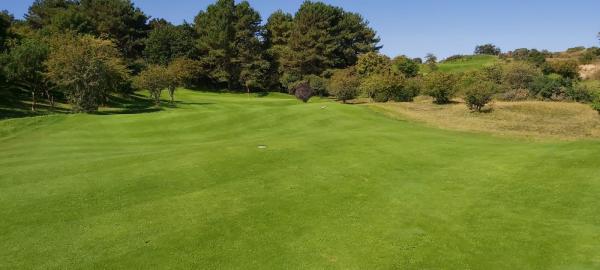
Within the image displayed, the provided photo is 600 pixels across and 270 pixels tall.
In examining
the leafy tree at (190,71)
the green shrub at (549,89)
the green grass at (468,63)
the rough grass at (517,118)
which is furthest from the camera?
the green grass at (468,63)

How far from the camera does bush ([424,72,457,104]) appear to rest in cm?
4959

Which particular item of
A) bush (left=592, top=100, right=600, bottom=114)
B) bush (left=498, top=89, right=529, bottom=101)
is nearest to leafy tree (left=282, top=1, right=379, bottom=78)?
bush (left=498, top=89, right=529, bottom=101)

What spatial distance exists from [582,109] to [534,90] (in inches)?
496

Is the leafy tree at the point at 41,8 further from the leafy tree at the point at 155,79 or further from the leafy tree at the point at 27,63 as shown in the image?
the leafy tree at the point at 27,63

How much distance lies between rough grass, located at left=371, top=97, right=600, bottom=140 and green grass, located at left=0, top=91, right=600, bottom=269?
461 centimetres

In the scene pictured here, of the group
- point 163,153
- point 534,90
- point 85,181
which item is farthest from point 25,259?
point 534,90

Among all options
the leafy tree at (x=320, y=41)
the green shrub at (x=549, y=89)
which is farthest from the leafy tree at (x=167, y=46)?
the green shrub at (x=549, y=89)

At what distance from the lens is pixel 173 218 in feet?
48.2

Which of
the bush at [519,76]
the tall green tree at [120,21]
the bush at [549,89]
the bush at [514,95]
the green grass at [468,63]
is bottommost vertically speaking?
the bush at [514,95]

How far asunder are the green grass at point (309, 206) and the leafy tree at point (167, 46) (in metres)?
72.0

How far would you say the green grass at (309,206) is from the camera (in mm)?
12344

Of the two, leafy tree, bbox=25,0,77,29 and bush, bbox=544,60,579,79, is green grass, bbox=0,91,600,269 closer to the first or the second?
bush, bbox=544,60,579,79

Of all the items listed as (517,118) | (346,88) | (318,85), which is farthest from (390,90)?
(318,85)

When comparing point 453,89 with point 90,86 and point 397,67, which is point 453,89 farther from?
point 397,67
